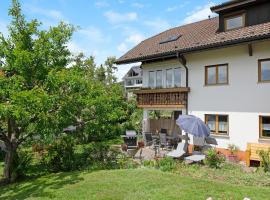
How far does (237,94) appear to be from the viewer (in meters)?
15.2

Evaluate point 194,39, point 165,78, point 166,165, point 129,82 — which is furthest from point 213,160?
point 129,82

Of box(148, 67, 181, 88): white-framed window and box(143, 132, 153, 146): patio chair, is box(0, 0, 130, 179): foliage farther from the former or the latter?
box(148, 67, 181, 88): white-framed window

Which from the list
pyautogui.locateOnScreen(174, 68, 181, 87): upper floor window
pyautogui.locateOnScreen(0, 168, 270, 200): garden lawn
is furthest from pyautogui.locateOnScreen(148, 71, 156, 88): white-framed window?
pyautogui.locateOnScreen(0, 168, 270, 200): garden lawn

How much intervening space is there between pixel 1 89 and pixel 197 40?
11.8 metres

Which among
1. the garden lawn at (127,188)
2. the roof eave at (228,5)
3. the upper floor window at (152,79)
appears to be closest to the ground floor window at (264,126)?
the roof eave at (228,5)

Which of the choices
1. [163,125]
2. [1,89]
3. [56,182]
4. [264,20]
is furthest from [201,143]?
[1,89]

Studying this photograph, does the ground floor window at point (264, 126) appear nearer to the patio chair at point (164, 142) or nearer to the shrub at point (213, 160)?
the shrub at point (213, 160)

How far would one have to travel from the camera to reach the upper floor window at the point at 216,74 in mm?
15891

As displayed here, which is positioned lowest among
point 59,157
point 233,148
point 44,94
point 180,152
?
point 59,157

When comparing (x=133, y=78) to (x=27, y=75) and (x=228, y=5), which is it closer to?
(x=228, y=5)

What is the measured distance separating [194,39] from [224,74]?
352cm

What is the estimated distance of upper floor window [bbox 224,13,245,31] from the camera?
16266 millimetres

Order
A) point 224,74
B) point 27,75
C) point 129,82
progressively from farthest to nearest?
point 129,82, point 224,74, point 27,75

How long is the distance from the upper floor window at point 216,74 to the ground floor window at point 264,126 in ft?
9.14
